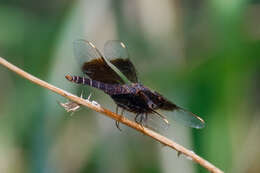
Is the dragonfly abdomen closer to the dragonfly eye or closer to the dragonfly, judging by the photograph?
the dragonfly

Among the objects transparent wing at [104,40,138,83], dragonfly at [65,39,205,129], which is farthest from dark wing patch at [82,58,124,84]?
transparent wing at [104,40,138,83]

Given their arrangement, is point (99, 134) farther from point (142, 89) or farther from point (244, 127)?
point (142, 89)

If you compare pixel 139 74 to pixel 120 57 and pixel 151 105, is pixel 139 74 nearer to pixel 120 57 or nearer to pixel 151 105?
pixel 120 57

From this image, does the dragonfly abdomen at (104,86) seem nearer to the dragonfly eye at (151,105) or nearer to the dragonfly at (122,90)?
the dragonfly at (122,90)

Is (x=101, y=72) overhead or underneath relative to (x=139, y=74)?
overhead

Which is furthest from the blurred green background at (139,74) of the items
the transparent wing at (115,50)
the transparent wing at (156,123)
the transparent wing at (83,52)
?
the transparent wing at (83,52)

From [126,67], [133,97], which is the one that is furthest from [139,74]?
[133,97]
